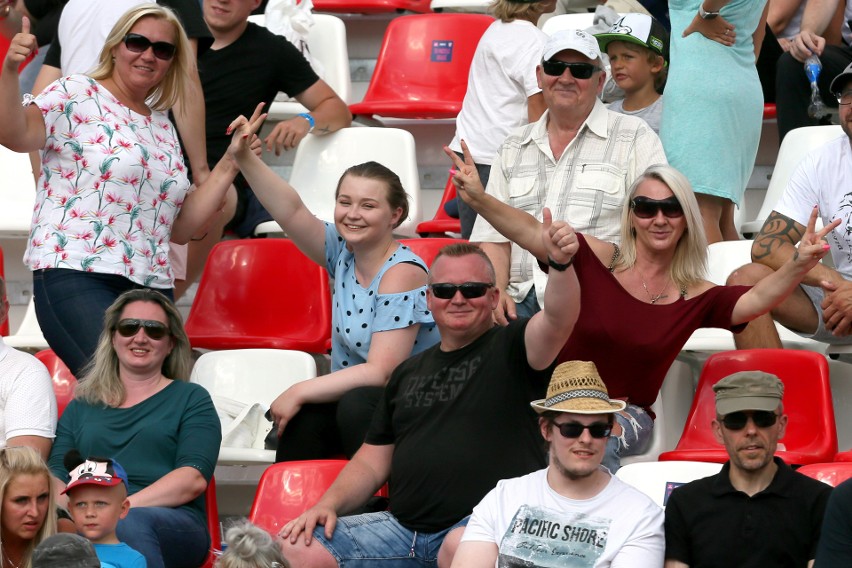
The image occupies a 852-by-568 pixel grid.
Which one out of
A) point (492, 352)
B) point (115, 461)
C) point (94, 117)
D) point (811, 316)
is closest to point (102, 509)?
point (115, 461)

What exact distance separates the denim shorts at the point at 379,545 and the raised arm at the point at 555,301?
0.52m

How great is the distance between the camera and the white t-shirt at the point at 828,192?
476 centimetres

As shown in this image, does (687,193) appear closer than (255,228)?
Yes

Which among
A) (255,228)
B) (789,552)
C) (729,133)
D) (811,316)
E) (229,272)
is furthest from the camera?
(255,228)

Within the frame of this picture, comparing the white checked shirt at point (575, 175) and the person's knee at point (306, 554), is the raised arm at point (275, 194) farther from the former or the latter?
the person's knee at point (306, 554)

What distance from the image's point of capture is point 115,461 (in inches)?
170

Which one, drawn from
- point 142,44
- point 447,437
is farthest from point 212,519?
point 142,44

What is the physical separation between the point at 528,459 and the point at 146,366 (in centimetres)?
122

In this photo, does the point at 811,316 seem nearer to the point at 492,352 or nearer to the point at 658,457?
the point at 658,457

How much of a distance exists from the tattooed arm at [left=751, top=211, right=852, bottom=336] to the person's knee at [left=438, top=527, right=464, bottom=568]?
128 cm

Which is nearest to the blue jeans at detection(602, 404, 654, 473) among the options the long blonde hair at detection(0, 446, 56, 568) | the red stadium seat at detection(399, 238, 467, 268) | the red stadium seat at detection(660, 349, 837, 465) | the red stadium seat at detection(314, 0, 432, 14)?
the red stadium seat at detection(660, 349, 837, 465)

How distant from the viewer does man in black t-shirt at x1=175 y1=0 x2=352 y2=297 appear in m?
6.09

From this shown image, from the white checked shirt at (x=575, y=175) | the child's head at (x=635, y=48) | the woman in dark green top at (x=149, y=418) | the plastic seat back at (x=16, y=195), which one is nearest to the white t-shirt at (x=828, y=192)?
the white checked shirt at (x=575, y=175)

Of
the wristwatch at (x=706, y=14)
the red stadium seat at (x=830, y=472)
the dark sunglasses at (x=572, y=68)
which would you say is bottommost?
the red stadium seat at (x=830, y=472)
